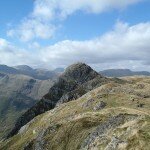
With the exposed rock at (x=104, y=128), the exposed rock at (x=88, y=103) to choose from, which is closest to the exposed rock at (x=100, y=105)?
the exposed rock at (x=88, y=103)

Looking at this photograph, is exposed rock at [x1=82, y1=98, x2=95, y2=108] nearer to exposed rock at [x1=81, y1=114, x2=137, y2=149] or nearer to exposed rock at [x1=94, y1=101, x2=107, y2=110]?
exposed rock at [x1=94, y1=101, x2=107, y2=110]

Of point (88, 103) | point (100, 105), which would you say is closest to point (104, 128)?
point (100, 105)

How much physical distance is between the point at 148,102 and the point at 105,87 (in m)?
42.1

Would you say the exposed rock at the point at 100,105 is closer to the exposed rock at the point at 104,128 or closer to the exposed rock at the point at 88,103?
the exposed rock at the point at 88,103

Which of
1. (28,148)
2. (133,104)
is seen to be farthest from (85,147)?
(133,104)

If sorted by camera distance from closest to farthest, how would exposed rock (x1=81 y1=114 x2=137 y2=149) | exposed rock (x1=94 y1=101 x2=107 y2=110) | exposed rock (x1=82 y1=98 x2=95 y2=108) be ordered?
exposed rock (x1=81 y1=114 x2=137 y2=149)
exposed rock (x1=94 y1=101 x2=107 y2=110)
exposed rock (x1=82 y1=98 x2=95 y2=108)

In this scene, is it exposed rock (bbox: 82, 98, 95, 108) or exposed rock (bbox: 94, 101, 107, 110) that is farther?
exposed rock (bbox: 82, 98, 95, 108)

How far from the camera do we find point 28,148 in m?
85.2

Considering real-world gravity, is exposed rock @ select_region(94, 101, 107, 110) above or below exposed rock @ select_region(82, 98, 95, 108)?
above

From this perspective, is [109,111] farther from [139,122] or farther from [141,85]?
[141,85]

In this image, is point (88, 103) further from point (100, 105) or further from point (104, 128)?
point (104, 128)

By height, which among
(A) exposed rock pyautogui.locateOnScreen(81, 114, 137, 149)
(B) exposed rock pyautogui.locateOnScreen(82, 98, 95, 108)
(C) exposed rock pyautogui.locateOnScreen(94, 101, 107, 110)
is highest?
(A) exposed rock pyautogui.locateOnScreen(81, 114, 137, 149)

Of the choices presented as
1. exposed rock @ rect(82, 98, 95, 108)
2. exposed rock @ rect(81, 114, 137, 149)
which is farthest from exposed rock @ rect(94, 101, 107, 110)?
exposed rock @ rect(81, 114, 137, 149)

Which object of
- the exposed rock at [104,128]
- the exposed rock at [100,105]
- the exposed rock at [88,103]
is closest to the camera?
the exposed rock at [104,128]
